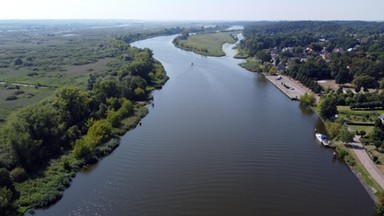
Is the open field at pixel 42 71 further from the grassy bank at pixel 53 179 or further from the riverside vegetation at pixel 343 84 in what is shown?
the riverside vegetation at pixel 343 84

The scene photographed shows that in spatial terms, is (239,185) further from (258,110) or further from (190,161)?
(258,110)

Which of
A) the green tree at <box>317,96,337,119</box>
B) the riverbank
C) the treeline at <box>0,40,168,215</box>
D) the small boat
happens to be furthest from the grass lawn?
the treeline at <box>0,40,168,215</box>

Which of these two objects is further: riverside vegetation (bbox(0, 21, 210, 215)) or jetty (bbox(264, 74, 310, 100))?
jetty (bbox(264, 74, 310, 100))

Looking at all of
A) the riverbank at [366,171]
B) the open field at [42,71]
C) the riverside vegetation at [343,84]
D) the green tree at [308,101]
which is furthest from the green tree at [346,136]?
A: the open field at [42,71]

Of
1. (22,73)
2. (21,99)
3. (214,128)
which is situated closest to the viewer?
(214,128)

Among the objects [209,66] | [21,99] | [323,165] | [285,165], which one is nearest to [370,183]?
[323,165]

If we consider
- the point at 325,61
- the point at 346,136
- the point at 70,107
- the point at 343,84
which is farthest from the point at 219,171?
the point at 325,61

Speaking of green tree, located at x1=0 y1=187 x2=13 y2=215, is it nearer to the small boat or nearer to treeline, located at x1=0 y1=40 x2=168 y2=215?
treeline, located at x1=0 y1=40 x2=168 y2=215
